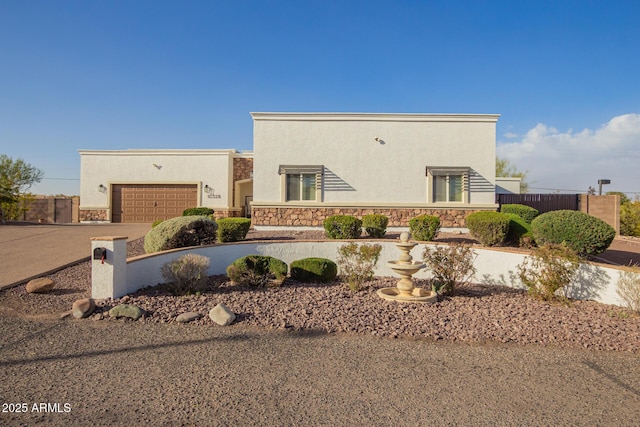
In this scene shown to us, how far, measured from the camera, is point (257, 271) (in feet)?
26.1

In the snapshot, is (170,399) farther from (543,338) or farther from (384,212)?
(384,212)

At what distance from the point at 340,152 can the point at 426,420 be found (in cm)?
1353

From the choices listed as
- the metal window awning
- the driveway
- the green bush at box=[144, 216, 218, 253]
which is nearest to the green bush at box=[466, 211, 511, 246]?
the metal window awning

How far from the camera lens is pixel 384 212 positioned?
52.5ft

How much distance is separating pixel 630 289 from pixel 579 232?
2.51m

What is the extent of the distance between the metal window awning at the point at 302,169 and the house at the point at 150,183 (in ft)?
19.5

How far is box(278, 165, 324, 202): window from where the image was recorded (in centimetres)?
1598

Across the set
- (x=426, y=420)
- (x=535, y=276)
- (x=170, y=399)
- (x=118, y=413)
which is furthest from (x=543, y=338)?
(x=118, y=413)

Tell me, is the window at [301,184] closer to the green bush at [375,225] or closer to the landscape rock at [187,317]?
the green bush at [375,225]

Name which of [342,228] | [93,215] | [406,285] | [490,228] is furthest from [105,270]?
[93,215]

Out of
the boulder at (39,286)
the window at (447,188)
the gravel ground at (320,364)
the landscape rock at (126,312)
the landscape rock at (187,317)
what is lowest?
the gravel ground at (320,364)

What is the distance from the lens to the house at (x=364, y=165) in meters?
15.9

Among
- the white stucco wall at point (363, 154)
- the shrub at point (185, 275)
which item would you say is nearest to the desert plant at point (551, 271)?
the shrub at point (185, 275)

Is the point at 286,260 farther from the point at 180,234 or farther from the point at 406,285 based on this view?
the point at 406,285
